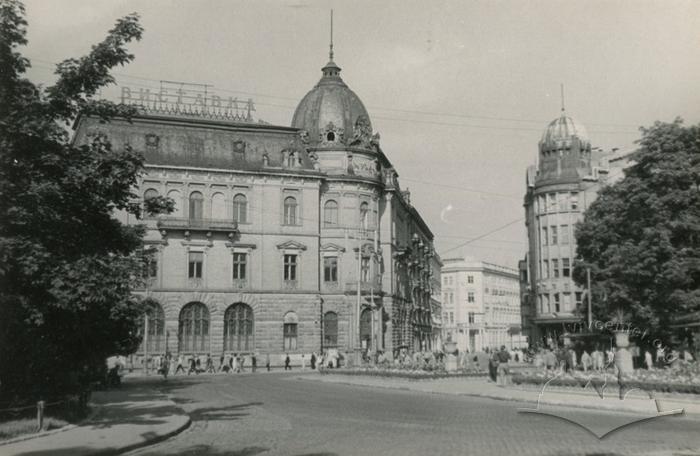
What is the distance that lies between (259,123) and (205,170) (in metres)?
7.40

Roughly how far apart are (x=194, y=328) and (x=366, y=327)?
1319cm

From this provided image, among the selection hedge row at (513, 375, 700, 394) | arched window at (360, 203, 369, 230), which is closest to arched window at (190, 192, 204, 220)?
arched window at (360, 203, 369, 230)

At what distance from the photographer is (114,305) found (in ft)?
61.8

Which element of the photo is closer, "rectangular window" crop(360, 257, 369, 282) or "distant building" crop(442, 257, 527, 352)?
"rectangular window" crop(360, 257, 369, 282)

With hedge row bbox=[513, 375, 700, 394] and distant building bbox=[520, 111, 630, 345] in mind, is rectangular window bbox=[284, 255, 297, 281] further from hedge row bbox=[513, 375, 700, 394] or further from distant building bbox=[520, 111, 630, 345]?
hedge row bbox=[513, 375, 700, 394]

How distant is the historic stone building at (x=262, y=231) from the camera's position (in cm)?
5772

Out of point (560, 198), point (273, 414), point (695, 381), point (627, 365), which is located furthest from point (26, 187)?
point (560, 198)

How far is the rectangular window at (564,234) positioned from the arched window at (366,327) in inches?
751

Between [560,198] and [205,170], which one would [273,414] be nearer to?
[205,170]

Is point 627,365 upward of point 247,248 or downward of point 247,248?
downward

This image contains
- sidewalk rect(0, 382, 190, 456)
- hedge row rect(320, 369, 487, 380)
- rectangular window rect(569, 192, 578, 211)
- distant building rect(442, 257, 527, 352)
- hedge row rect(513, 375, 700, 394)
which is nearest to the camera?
sidewalk rect(0, 382, 190, 456)

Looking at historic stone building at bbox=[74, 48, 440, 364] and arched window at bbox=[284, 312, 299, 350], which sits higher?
historic stone building at bbox=[74, 48, 440, 364]

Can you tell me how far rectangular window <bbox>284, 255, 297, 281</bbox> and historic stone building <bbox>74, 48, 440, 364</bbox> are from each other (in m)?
0.08

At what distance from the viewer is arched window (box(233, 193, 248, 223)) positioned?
5941 centimetres
